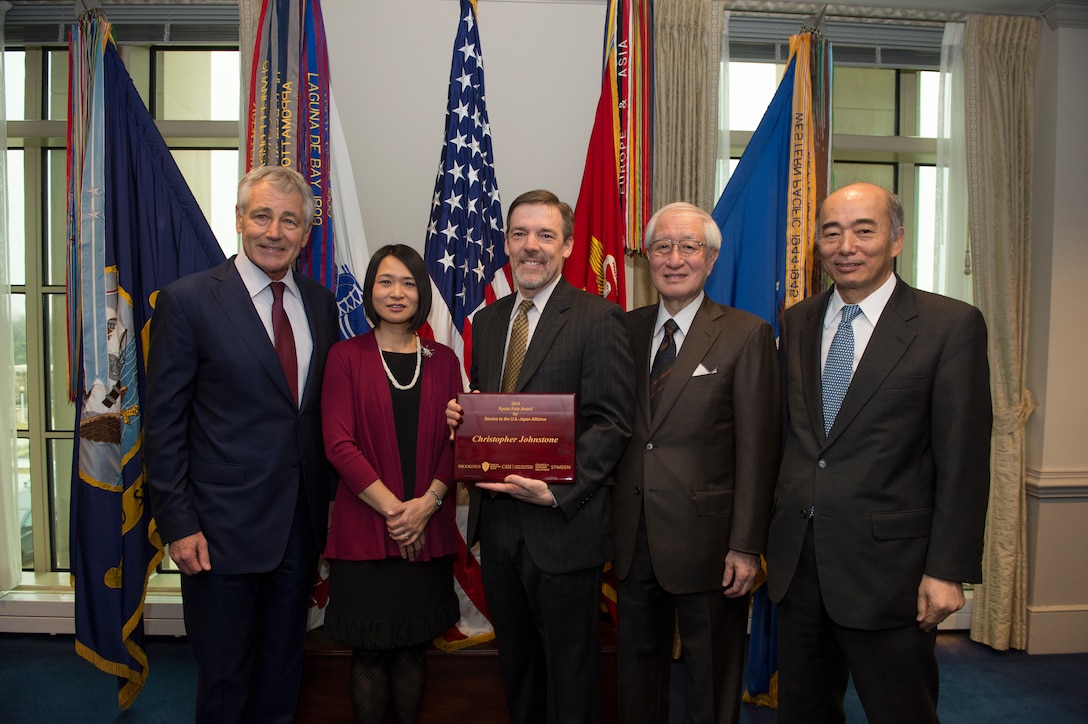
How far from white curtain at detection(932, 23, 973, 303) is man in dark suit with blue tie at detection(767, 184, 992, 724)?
1.93 m

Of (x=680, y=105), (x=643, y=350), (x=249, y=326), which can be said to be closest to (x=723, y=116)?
(x=680, y=105)

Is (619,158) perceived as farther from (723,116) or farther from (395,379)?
(395,379)

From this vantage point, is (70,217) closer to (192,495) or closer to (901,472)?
(192,495)

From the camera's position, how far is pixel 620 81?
2.81 meters

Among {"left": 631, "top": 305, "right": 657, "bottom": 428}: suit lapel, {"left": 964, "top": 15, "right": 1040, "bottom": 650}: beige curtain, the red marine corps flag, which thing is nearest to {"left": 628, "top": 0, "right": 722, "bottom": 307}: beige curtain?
the red marine corps flag

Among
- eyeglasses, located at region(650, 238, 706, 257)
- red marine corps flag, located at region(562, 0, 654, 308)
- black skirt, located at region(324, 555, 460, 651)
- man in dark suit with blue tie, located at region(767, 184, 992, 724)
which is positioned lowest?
black skirt, located at region(324, 555, 460, 651)

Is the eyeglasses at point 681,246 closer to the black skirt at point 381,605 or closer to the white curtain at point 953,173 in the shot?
the black skirt at point 381,605

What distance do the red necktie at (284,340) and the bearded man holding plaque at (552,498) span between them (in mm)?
544

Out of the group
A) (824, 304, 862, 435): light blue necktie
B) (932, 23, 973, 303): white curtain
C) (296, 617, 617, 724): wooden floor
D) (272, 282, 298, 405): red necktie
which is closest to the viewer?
(824, 304, 862, 435): light blue necktie

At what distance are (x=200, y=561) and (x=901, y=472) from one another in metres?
2.00

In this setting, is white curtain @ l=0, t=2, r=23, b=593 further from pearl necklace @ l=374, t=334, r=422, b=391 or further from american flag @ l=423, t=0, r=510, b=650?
pearl necklace @ l=374, t=334, r=422, b=391

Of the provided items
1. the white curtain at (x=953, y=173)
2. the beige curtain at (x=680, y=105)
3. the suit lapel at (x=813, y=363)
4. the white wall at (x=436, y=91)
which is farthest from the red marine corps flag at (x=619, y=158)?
the white curtain at (x=953, y=173)

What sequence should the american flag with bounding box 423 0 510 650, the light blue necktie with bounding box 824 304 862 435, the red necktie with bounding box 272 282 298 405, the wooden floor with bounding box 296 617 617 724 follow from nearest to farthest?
the light blue necktie with bounding box 824 304 862 435 < the red necktie with bounding box 272 282 298 405 < the wooden floor with bounding box 296 617 617 724 < the american flag with bounding box 423 0 510 650

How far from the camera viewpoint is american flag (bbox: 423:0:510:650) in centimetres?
273
